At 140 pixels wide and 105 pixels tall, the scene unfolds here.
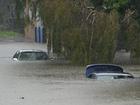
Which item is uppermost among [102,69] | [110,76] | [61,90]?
[61,90]

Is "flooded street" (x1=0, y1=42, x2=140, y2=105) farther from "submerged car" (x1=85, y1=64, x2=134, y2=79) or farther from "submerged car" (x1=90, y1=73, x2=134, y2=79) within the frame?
"submerged car" (x1=90, y1=73, x2=134, y2=79)

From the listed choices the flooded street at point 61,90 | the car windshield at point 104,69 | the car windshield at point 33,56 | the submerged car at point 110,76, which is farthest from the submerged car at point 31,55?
the submerged car at point 110,76

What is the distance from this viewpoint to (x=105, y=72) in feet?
71.2

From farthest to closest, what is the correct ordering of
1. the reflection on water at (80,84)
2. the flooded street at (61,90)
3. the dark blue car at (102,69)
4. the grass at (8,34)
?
1. the grass at (8,34)
2. the dark blue car at (102,69)
3. the reflection on water at (80,84)
4. the flooded street at (61,90)

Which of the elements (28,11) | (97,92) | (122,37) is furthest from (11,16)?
(97,92)

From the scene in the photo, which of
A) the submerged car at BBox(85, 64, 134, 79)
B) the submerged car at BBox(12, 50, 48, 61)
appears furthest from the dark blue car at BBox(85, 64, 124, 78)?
the submerged car at BBox(12, 50, 48, 61)

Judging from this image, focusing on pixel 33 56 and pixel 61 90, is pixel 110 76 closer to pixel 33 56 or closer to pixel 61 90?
pixel 61 90

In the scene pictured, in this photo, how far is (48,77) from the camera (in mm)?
21672

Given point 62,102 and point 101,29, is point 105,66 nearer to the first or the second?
point 101,29

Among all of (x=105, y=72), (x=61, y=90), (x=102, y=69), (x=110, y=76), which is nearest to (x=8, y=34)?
(x=102, y=69)

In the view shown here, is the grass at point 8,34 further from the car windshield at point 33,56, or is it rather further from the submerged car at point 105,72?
the submerged car at point 105,72

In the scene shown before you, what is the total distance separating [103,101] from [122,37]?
16372 millimetres

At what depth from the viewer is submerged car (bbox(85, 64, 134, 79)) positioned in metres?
20.4

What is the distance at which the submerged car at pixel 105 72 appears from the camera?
20.4 meters
